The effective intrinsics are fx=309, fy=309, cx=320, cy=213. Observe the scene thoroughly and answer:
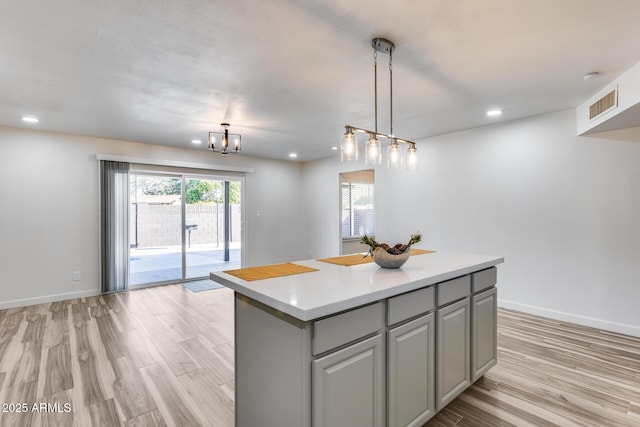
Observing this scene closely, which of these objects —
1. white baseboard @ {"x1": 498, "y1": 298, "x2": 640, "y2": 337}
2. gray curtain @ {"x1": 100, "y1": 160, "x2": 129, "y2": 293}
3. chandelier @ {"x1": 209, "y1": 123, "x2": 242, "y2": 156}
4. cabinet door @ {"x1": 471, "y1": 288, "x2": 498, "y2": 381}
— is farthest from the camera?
gray curtain @ {"x1": 100, "y1": 160, "x2": 129, "y2": 293}

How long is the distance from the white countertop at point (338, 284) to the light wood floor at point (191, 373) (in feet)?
3.06

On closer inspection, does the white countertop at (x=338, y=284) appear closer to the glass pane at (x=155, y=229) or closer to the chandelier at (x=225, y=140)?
the chandelier at (x=225, y=140)

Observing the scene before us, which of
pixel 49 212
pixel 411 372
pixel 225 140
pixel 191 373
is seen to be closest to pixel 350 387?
pixel 411 372

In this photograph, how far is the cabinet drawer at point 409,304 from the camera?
5.29 ft

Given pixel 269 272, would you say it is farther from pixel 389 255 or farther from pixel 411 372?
pixel 411 372

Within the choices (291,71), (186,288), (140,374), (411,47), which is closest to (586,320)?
(411,47)

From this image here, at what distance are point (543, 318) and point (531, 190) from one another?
1522 mm

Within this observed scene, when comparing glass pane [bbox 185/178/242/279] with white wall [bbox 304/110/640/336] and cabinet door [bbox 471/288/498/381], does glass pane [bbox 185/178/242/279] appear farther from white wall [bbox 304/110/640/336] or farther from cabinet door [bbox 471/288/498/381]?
cabinet door [bbox 471/288/498/381]

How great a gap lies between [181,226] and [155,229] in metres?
0.41

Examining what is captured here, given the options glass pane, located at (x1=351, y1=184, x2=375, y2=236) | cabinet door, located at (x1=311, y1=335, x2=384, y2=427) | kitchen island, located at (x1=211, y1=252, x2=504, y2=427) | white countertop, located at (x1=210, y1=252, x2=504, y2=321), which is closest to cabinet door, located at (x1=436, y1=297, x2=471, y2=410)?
kitchen island, located at (x1=211, y1=252, x2=504, y2=427)

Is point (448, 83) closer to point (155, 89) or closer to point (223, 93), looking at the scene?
point (223, 93)

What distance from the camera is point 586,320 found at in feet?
11.1

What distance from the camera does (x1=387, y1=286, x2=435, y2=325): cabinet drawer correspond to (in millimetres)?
1613

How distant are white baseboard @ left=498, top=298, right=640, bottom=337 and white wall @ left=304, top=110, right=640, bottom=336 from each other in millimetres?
10
